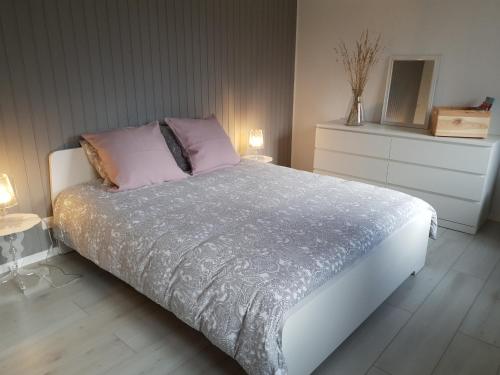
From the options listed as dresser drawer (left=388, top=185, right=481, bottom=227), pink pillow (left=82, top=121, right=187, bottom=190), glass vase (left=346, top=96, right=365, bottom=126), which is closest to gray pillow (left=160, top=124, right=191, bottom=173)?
pink pillow (left=82, top=121, right=187, bottom=190)

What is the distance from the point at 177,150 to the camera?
2914 millimetres

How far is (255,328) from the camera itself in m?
1.33

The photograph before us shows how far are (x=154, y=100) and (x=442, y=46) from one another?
8.13 ft

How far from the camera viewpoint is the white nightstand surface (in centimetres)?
203

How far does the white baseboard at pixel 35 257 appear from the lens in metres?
2.43

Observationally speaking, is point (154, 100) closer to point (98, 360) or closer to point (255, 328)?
point (98, 360)

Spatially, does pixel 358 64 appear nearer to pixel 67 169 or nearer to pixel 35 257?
pixel 67 169

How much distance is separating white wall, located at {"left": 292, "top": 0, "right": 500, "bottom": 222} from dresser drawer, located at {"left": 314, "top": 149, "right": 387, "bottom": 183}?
527mm

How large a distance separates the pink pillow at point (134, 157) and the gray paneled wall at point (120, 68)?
0.26 m

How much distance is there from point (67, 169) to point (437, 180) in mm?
2822

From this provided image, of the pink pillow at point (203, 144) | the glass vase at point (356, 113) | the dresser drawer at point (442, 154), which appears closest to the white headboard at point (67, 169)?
the pink pillow at point (203, 144)

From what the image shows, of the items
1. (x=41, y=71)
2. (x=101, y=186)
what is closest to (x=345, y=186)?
(x=101, y=186)

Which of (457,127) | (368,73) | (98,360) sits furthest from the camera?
(368,73)

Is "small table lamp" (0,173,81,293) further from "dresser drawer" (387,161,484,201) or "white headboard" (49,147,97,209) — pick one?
"dresser drawer" (387,161,484,201)
